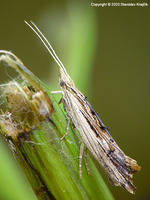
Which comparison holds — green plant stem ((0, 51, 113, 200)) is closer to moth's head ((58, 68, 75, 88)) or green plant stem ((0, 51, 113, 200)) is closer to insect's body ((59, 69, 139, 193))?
insect's body ((59, 69, 139, 193))

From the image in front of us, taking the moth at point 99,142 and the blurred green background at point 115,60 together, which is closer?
the moth at point 99,142

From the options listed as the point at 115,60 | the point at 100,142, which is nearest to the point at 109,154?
the point at 100,142

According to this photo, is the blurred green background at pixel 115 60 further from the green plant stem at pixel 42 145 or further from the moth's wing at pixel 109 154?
the green plant stem at pixel 42 145

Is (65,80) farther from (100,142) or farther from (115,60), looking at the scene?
(115,60)

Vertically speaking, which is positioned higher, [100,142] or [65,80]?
[65,80]

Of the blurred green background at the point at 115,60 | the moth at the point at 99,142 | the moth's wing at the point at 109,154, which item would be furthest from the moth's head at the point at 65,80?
the blurred green background at the point at 115,60

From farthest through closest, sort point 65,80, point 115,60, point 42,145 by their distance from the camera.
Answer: point 115,60 → point 65,80 → point 42,145

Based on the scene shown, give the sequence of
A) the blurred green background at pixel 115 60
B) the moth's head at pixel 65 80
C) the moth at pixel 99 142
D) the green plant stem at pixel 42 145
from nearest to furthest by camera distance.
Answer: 1. the green plant stem at pixel 42 145
2. the moth at pixel 99 142
3. the moth's head at pixel 65 80
4. the blurred green background at pixel 115 60

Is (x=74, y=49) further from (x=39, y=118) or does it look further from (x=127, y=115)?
(x=127, y=115)

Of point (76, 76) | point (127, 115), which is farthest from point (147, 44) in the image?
point (76, 76)
